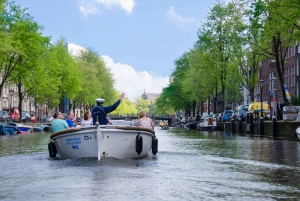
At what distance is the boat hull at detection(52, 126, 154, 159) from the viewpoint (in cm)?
1728

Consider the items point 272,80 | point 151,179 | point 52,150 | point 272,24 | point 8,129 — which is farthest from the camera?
point 272,80

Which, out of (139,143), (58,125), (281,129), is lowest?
(139,143)

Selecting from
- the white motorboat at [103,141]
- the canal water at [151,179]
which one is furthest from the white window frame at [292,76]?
the white motorboat at [103,141]

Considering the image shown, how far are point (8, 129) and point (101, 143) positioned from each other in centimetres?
4094

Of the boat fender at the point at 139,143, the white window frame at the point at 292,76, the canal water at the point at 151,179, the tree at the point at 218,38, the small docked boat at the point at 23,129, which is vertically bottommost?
the canal water at the point at 151,179

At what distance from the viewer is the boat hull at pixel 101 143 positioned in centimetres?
1728

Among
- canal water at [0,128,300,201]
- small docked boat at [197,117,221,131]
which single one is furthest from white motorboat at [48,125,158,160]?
small docked boat at [197,117,221,131]

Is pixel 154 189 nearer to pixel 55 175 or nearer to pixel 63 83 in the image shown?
pixel 55 175

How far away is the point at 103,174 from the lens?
13805 mm

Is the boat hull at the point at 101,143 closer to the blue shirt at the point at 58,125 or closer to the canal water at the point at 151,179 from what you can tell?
the canal water at the point at 151,179

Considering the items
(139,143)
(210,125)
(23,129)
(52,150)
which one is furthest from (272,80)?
(139,143)

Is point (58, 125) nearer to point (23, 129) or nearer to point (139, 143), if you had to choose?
point (139, 143)

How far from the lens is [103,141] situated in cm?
1733

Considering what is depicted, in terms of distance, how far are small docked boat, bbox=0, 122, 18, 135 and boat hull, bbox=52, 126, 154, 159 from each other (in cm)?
3625
